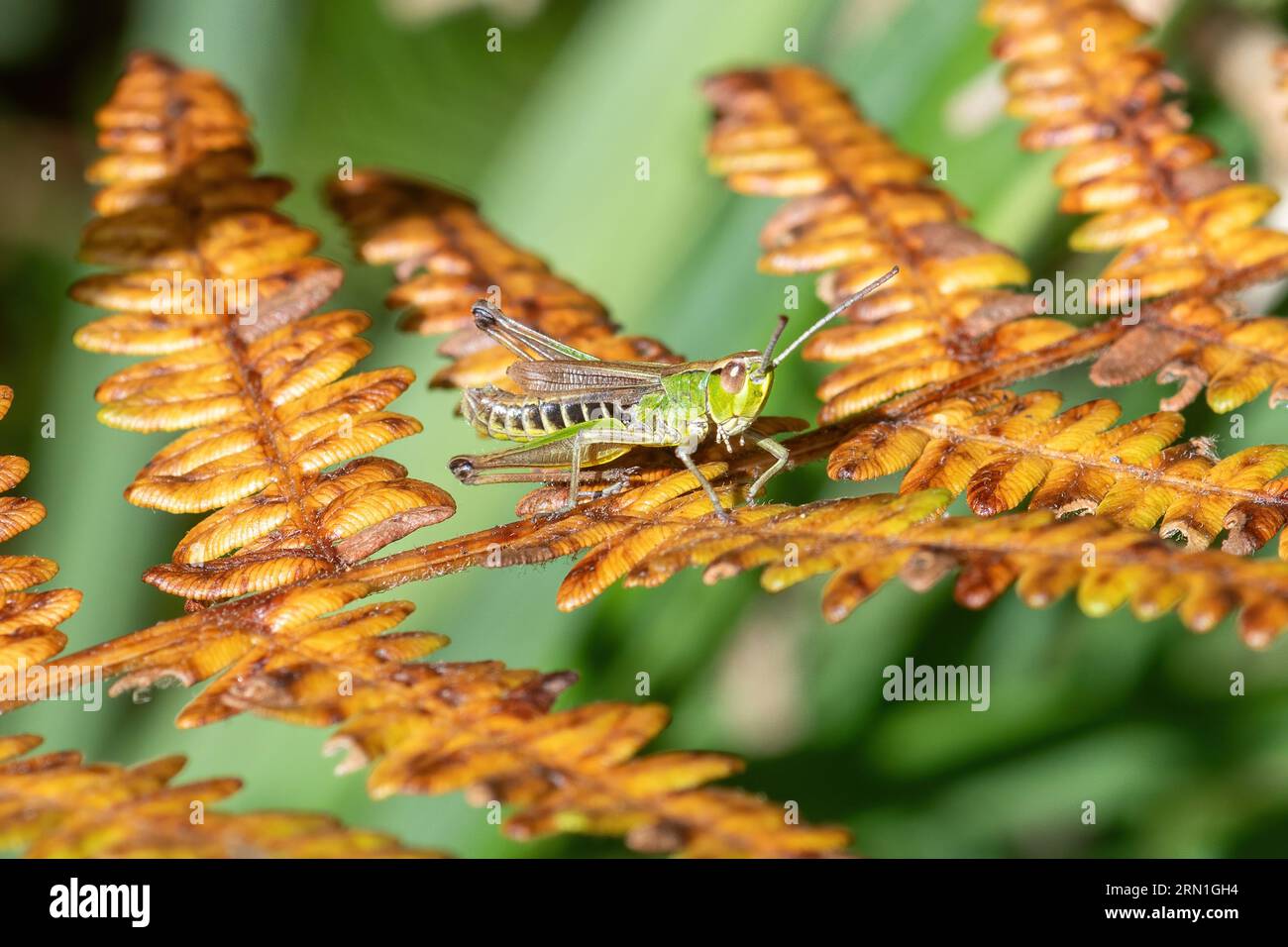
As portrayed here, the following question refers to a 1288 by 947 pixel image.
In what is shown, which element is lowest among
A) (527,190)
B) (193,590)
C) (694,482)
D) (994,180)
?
(193,590)

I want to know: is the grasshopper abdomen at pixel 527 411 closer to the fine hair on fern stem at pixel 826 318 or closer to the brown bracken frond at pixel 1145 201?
the fine hair on fern stem at pixel 826 318

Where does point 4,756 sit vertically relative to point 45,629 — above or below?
below

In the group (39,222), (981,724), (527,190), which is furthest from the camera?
(39,222)

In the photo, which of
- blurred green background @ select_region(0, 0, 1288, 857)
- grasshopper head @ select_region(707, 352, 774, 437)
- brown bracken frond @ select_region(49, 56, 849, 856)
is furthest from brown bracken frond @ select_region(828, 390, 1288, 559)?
blurred green background @ select_region(0, 0, 1288, 857)

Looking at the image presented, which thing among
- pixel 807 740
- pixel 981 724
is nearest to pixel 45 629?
pixel 807 740

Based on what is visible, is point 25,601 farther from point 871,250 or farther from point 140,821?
point 871,250

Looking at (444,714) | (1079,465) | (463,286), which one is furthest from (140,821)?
(1079,465)

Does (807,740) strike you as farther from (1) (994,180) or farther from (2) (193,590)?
(2) (193,590)

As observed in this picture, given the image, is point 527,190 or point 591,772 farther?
point 527,190
